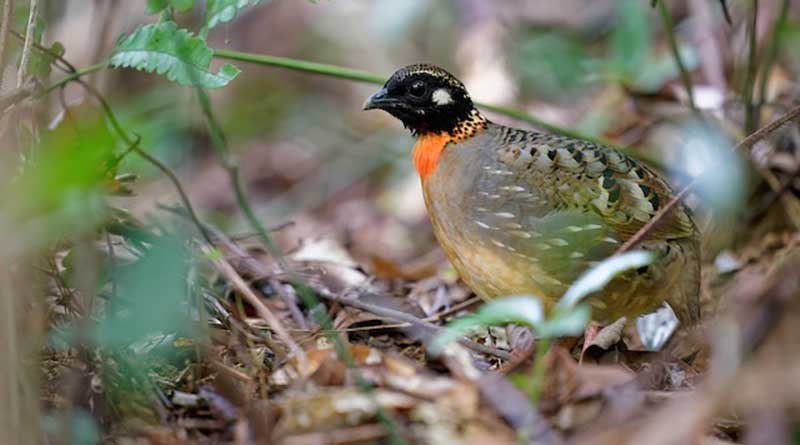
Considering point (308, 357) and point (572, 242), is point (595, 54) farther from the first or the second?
point (308, 357)

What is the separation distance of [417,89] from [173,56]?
1.31 m

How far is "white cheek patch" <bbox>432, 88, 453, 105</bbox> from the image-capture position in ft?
14.9

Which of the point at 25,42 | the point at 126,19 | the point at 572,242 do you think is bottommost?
the point at 572,242

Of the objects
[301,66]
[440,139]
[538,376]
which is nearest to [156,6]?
[301,66]

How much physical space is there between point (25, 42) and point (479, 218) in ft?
5.63

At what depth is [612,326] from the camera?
414 centimetres

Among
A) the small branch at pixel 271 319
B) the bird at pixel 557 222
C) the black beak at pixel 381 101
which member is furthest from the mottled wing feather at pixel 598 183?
the small branch at pixel 271 319

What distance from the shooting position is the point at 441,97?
14.9 ft

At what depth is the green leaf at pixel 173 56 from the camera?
11.1 ft

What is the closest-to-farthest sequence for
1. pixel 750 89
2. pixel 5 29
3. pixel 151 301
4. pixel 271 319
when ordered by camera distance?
pixel 151 301 < pixel 5 29 < pixel 271 319 < pixel 750 89

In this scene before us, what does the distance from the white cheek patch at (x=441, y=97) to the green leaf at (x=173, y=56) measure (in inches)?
50.5

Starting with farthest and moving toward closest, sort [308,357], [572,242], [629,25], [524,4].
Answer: [524,4] < [629,25] < [572,242] < [308,357]

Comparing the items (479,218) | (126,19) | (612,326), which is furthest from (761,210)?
(126,19)

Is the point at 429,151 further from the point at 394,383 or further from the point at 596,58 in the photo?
the point at 596,58
